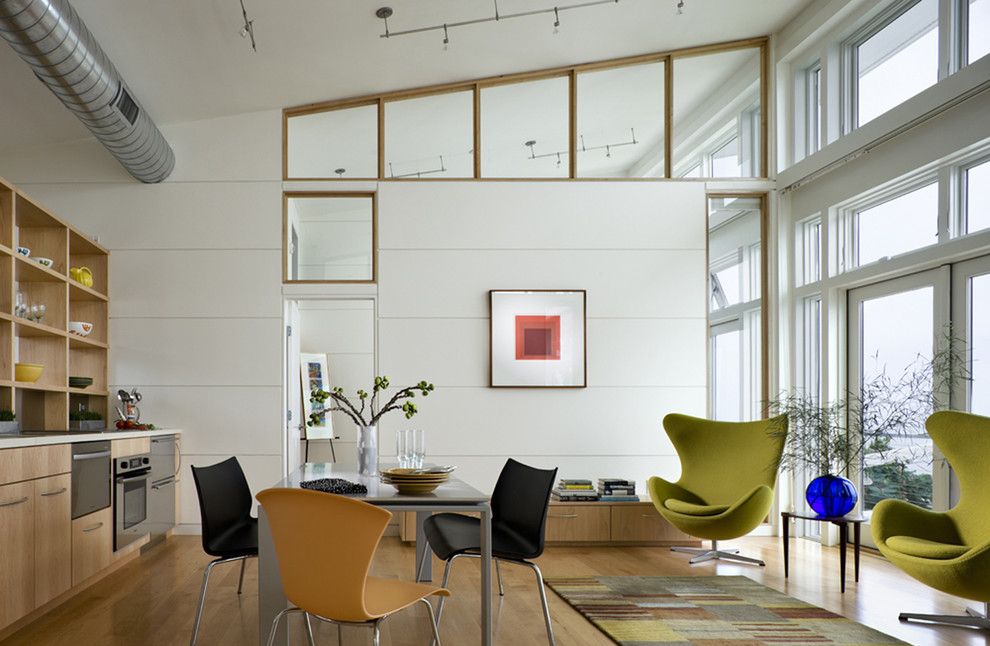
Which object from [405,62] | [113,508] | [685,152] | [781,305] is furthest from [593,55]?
[113,508]

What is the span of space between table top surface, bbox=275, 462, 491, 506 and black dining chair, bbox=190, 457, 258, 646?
1.18 feet

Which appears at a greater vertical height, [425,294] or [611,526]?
[425,294]

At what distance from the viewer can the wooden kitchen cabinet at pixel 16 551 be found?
12.1 feet

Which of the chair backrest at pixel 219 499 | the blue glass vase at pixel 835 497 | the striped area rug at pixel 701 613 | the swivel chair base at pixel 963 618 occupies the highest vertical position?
the chair backrest at pixel 219 499

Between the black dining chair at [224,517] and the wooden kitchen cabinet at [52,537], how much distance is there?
771 mm

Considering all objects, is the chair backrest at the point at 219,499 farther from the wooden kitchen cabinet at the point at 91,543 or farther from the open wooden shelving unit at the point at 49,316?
the open wooden shelving unit at the point at 49,316

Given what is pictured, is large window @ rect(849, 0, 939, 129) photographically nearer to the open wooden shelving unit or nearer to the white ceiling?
the white ceiling

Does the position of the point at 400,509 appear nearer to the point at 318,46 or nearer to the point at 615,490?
the point at 615,490

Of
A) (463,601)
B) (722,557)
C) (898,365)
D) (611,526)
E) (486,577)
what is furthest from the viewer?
(611,526)

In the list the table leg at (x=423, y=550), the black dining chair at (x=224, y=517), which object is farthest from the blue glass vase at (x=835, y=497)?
the black dining chair at (x=224, y=517)

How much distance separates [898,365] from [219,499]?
4.40 metres

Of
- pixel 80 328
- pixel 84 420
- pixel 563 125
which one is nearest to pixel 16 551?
pixel 84 420

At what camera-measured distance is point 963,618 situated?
3973 mm

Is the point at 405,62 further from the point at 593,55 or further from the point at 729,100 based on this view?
the point at 729,100
